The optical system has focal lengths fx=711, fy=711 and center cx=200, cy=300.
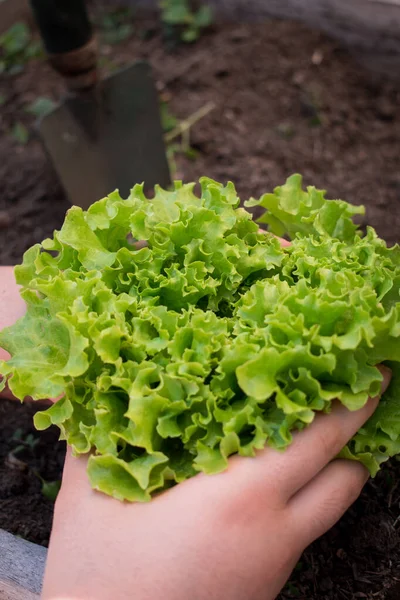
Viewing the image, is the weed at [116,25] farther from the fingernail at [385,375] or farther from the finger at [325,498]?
the finger at [325,498]

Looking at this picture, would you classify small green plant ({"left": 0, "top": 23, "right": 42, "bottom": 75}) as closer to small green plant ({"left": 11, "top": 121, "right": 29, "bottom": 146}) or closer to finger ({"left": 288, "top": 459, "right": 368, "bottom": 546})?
small green plant ({"left": 11, "top": 121, "right": 29, "bottom": 146})

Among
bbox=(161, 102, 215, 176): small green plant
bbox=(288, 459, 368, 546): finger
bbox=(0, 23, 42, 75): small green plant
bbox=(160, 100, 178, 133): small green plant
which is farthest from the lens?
bbox=(0, 23, 42, 75): small green plant

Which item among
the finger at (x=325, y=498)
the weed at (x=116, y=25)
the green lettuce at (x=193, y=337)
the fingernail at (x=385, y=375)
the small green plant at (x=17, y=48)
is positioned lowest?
the weed at (x=116, y=25)

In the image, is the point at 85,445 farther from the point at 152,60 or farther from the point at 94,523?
the point at 152,60

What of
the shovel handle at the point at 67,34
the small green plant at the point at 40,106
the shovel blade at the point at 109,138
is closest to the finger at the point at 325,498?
the shovel blade at the point at 109,138

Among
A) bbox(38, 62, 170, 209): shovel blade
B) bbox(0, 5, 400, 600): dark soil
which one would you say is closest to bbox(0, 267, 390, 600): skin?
bbox(0, 5, 400, 600): dark soil

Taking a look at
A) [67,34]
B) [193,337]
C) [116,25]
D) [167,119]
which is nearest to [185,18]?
[116,25]
